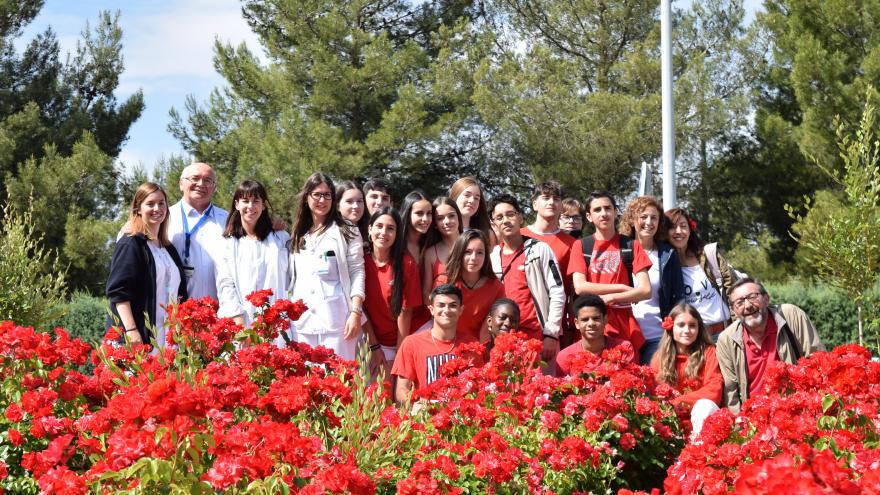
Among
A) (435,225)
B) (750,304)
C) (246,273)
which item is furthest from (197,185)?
(750,304)

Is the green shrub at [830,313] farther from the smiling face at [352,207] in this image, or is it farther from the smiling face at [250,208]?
the smiling face at [250,208]

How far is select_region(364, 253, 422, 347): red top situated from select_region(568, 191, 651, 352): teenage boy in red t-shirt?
917mm

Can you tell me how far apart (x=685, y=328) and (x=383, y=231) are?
1713 millimetres

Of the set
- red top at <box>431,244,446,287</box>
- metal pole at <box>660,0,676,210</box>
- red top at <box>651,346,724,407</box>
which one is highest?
metal pole at <box>660,0,676,210</box>

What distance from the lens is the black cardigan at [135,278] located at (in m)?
4.80

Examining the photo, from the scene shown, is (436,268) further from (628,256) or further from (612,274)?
(628,256)

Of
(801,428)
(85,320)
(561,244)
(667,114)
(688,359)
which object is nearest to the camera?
(801,428)

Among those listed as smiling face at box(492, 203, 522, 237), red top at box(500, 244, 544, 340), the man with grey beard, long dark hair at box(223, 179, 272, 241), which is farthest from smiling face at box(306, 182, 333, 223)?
the man with grey beard

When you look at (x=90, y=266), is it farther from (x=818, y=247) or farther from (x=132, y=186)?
(x=818, y=247)

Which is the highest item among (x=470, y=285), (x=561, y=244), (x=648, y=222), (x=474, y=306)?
(x=648, y=222)

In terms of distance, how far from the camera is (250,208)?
17.0 ft

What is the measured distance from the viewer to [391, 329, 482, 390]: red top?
15.8 ft

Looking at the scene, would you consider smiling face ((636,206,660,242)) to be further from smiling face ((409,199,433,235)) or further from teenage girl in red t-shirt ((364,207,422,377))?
teenage girl in red t-shirt ((364,207,422,377))

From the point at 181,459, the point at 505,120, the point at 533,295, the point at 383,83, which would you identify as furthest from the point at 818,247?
the point at 383,83
